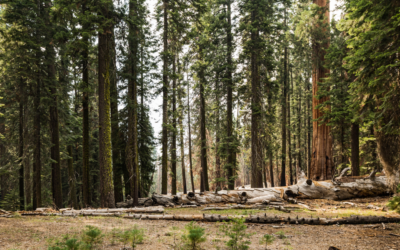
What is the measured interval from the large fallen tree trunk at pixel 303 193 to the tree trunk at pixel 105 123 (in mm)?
2749

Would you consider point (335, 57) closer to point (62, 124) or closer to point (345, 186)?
point (345, 186)

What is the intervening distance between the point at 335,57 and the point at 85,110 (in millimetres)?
14369

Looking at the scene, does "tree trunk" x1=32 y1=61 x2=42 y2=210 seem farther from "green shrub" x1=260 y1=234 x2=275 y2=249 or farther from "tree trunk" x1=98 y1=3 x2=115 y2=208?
"green shrub" x1=260 y1=234 x2=275 y2=249

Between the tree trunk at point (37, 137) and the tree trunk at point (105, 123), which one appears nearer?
the tree trunk at point (105, 123)

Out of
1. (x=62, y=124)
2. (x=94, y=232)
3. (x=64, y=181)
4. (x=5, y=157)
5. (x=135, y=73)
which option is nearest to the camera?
(x=94, y=232)

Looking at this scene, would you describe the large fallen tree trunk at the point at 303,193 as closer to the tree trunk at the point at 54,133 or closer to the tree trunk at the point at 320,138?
the tree trunk at the point at 320,138

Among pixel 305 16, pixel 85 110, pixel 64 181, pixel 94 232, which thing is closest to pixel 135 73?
pixel 85 110

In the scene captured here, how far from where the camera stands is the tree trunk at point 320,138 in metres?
13.5

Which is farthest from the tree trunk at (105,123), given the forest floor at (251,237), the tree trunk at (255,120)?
the tree trunk at (255,120)

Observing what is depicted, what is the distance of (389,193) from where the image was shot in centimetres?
1200

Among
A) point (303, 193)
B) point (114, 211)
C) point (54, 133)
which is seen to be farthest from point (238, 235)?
point (54, 133)

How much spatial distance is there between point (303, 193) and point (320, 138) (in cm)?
364

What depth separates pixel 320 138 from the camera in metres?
13.6

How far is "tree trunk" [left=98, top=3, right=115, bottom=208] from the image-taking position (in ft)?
33.3
